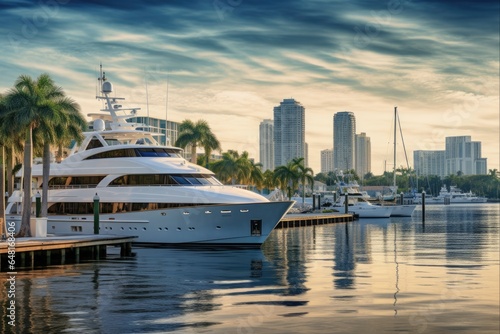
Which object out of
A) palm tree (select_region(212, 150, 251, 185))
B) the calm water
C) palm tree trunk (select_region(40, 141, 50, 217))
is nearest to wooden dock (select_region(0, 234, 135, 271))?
the calm water

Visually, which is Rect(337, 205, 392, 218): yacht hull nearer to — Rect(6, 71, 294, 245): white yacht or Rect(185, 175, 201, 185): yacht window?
Rect(6, 71, 294, 245): white yacht

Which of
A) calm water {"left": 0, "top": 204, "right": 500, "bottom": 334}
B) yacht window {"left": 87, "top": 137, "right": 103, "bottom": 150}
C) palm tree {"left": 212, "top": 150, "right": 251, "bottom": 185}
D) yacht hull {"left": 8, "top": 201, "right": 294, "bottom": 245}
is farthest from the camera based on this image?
palm tree {"left": 212, "top": 150, "right": 251, "bottom": 185}

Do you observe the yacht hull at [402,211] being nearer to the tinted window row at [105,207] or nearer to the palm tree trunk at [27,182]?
the tinted window row at [105,207]

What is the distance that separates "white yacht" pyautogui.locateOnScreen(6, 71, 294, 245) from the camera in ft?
146

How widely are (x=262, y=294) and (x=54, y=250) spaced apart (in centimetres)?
1513

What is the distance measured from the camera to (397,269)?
35406mm

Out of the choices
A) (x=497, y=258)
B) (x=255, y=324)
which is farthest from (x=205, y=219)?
(x=255, y=324)

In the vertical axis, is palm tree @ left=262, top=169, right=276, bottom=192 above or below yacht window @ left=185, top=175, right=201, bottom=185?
above

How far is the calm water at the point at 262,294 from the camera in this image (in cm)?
2141

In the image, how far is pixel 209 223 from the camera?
44719 mm

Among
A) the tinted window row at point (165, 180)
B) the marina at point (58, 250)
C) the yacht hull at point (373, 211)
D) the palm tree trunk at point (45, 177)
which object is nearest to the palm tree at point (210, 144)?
the tinted window row at point (165, 180)

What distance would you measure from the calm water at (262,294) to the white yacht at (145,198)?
192 centimetres

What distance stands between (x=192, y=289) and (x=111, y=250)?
61.4ft

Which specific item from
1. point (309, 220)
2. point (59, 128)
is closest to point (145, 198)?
point (59, 128)
